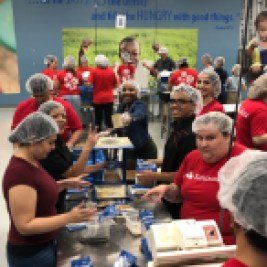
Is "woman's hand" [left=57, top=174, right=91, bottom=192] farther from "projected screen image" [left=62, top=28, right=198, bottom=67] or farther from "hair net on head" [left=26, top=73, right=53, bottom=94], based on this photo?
"projected screen image" [left=62, top=28, right=198, bottom=67]

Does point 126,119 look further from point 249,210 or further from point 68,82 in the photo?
point 68,82

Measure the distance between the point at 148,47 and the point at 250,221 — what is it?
822 cm

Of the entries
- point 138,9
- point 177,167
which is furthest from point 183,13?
point 177,167

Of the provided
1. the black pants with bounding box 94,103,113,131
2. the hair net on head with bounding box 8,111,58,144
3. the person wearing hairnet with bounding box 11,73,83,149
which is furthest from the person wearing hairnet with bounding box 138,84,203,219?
the black pants with bounding box 94,103,113,131

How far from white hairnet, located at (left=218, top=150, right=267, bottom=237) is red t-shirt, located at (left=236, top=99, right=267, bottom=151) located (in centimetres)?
174

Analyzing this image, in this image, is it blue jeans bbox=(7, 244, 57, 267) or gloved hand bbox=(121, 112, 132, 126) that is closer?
blue jeans bbox=(7, 244, 57, 267)

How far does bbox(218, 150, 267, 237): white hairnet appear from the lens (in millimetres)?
810

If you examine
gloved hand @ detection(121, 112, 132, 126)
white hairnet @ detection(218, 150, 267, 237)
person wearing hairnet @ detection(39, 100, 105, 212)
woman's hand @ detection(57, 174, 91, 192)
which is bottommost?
woman's hand @ detection(57, 174, 91, 192)

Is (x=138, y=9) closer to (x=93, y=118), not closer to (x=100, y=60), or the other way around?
(x=100, y=60)

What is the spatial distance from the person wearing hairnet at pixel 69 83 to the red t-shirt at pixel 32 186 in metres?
4.38

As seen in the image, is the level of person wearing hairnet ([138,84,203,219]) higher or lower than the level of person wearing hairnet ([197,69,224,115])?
lower

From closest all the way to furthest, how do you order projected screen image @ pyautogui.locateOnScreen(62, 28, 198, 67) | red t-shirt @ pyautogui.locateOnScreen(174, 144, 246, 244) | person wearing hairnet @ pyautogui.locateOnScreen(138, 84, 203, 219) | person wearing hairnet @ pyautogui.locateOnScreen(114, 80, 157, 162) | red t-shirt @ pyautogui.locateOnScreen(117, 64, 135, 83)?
red t-shirt @ pyautogui.locateOnScreen(174, 144, 246, 244), person wearing hairnet @ pyautogui.locateOnScreen(138, 84, 203, 219), person wearing hairnet @ pyautogui.locateOnScreen(114, 80, 157, 162), red t-shirt @ pyautogui.locateOnScreen(117, 64, 135, 83), projected screen image @ pyautogui.locateOnScreen(62, 28, 198, 67)

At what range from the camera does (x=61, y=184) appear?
210 cm

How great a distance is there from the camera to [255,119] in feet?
8.43
